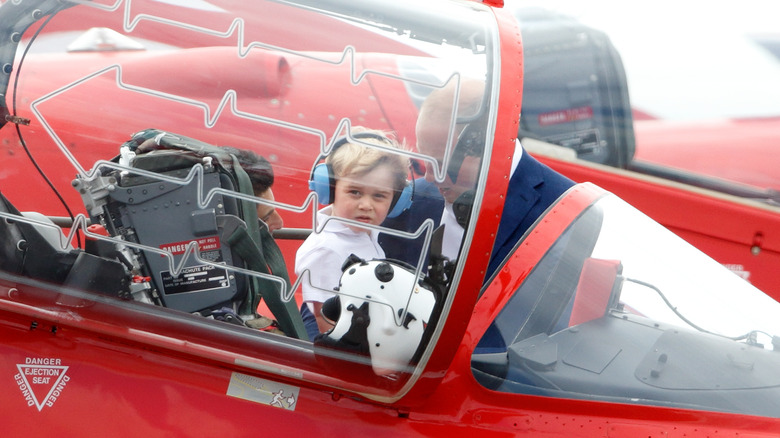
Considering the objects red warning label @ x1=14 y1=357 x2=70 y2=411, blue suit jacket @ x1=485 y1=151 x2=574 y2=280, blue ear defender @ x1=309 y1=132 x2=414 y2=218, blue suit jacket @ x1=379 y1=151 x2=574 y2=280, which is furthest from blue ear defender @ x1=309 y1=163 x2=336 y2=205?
red warning label @ x1=14 y1=357 x2=70 y2=411

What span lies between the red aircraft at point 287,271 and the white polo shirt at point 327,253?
0.05 ft

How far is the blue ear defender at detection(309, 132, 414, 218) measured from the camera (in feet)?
5.31

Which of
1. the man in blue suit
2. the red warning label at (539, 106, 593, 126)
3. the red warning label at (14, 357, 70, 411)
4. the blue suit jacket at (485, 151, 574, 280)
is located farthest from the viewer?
the red warning label at (539, 106, 593, 126)

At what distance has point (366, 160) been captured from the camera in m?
1.63

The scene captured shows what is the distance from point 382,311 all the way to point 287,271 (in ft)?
0.74

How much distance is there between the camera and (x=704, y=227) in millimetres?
3863

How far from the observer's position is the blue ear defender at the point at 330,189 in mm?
1618

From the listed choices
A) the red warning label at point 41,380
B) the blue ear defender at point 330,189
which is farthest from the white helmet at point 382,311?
the red warning label at point 41,380

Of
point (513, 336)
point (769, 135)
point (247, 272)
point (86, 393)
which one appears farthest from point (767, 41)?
point (86, 393)

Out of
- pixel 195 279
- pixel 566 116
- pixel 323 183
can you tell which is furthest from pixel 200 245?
pixel 566 116

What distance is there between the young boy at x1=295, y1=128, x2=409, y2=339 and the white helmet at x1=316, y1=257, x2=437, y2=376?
31 millimetres

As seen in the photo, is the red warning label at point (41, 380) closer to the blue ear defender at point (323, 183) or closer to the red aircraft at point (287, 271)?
the red aircraft at point (287, 271)

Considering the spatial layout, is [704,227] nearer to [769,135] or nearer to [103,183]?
[769,135]

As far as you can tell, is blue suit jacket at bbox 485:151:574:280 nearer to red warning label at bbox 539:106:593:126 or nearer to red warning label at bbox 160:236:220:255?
red warning label at bbox 160:236:220:255
